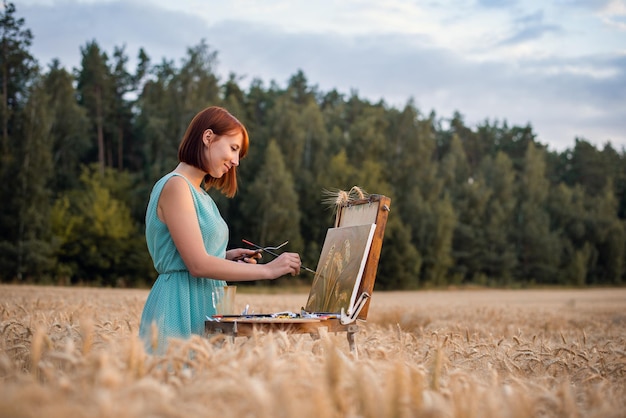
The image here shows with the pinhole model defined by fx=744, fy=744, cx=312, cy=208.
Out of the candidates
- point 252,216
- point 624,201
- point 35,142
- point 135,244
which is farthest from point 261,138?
point 624,201

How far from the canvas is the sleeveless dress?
37.7 inches

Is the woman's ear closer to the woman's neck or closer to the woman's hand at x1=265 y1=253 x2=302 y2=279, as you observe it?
the woman's neck

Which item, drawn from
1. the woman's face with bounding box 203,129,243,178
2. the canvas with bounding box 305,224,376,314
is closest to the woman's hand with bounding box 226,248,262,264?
the canvas with bounding box 305,224,376,314

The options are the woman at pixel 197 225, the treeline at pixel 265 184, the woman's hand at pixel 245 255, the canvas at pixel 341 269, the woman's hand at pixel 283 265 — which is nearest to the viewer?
the woman's hand at pixel 283 265

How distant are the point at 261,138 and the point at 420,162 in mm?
15750

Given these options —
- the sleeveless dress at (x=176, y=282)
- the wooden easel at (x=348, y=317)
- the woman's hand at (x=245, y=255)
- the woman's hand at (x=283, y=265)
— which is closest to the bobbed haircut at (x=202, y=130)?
the sleeveless dress at (x=176, y=282)

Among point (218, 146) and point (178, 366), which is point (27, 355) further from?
point (218, 146)

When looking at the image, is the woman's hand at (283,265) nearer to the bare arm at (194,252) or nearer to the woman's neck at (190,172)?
the bare arm at (194,252)

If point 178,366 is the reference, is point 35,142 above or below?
above

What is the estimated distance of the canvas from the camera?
5375 millimetres

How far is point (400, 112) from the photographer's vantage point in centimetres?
7156

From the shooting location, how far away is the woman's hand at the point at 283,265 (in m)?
4.86

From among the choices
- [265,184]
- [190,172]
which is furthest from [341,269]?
[265,184]

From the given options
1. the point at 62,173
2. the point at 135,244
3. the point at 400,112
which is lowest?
the point at 135,244
